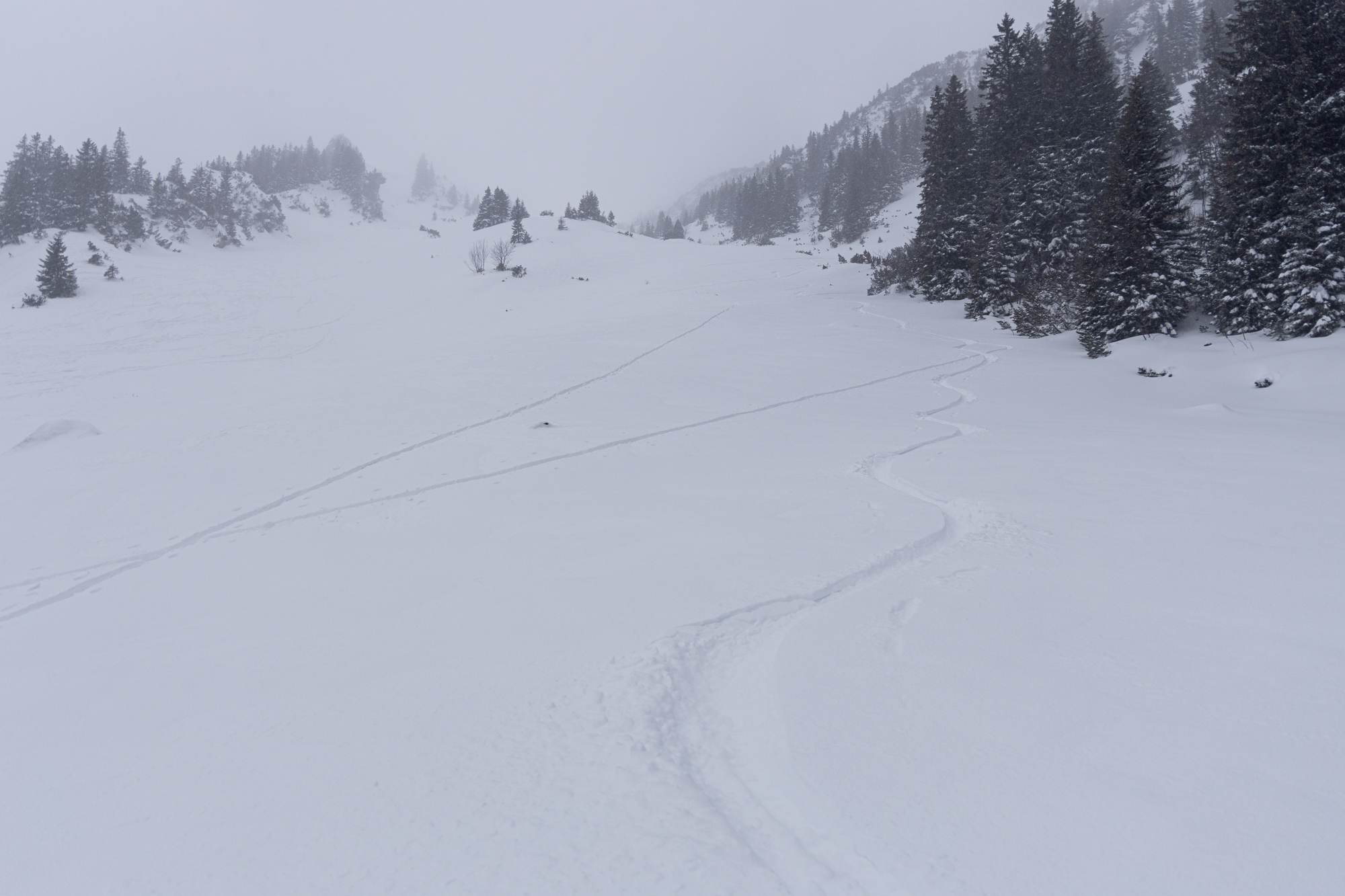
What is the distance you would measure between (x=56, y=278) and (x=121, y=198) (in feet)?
82.1

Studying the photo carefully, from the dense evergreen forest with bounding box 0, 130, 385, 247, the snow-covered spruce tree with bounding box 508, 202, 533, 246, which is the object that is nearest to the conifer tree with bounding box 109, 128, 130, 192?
the dense evergreen forest with bounding box 0, 130, 385, 247

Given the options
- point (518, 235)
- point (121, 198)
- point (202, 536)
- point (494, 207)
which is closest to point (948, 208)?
point (518, 235)

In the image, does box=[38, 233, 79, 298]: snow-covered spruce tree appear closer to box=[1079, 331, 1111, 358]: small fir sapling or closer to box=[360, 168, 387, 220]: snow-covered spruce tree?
box=[1079, 331, 1111, 358]: small fir sapling

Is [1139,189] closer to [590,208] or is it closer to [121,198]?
[590,208]

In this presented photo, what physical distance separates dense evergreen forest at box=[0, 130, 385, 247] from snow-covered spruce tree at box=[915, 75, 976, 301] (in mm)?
46306

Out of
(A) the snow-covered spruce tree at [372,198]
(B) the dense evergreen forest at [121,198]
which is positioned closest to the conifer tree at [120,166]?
(B) the dense evergreen forest at [121,198]

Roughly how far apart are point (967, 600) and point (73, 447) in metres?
9.60

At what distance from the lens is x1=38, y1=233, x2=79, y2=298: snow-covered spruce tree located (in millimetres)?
24266

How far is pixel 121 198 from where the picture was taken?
138 feet

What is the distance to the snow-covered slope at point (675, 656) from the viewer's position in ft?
5.23

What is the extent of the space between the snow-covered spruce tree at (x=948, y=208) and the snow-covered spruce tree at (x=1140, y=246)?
259 inches

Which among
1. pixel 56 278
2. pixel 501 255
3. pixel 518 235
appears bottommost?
pixel 56 278

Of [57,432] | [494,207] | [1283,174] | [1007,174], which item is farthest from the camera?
[494,207]

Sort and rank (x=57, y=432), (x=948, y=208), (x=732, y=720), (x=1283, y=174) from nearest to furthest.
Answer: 1. (x=732, y=720)
2. (x=57, y=432)
3. (x=1283, y=174)
4. (x=948, y=208)
